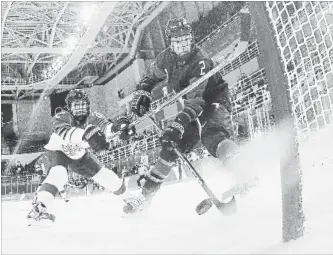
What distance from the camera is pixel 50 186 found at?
167 centimetres

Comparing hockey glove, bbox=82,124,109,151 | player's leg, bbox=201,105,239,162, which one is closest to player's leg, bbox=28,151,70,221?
hockey glove, bbox=82,124,109,151

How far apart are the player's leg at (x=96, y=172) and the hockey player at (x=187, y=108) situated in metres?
0.15

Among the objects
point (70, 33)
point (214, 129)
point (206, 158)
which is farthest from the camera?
point (70, 33)

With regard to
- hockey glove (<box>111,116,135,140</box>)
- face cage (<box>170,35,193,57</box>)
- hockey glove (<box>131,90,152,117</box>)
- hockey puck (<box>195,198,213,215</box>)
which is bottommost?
hockey puck (<box>195,198,213,215</box>)

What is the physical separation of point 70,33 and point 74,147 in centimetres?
650

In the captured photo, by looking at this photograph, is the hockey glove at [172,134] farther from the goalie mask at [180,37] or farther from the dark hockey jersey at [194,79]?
the goalie mask at [180,37]

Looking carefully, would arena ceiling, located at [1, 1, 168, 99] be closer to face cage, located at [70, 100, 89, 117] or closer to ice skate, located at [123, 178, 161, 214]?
face cage, located at [70, 100, 89, 117]

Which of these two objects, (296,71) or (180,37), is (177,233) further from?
(180,37)

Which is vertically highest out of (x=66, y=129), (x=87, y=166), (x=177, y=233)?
(x=66, y=129)

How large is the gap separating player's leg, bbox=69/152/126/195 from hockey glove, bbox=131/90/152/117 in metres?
0.29

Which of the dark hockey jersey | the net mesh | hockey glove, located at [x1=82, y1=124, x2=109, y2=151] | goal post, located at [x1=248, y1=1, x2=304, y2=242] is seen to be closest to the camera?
goal post, located at [x1=248, y1=1, x2=304, y2=242]

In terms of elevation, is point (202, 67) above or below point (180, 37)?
below

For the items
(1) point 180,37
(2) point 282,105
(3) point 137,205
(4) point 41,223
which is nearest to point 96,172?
(3) point 137,205

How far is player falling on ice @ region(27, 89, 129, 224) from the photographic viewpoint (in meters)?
1.59
